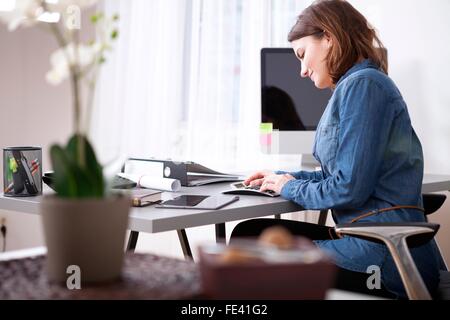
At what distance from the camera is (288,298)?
753 mm

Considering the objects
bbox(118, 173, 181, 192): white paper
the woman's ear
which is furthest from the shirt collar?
bbox(118, 173, 181, 192): white paper

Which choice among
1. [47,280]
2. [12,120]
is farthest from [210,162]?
[47,280]

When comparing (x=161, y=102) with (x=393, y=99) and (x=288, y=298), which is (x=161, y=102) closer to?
(x=393, y=99)

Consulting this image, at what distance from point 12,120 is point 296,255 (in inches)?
132

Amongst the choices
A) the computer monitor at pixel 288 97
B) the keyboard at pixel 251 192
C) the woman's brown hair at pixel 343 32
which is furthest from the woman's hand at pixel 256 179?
the computer monitor at pixel 288 97

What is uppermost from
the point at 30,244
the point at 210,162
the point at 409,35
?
the point at 409,35

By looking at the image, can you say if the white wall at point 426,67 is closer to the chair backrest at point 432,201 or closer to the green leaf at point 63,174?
the chair backrest at point 432,201

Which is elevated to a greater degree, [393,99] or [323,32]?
[323,32]

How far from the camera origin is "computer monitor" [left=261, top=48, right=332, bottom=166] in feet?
9.78

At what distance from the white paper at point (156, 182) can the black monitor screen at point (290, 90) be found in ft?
3.19

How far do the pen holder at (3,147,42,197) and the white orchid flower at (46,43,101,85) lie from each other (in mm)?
1118

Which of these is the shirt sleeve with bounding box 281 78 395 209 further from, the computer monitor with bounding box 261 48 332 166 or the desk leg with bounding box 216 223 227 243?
the computer monitor with bounding box 261 48 332 166

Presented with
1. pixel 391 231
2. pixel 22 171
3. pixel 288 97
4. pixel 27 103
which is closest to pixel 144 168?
pixel 22 171

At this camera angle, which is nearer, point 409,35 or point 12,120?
point 409,35
